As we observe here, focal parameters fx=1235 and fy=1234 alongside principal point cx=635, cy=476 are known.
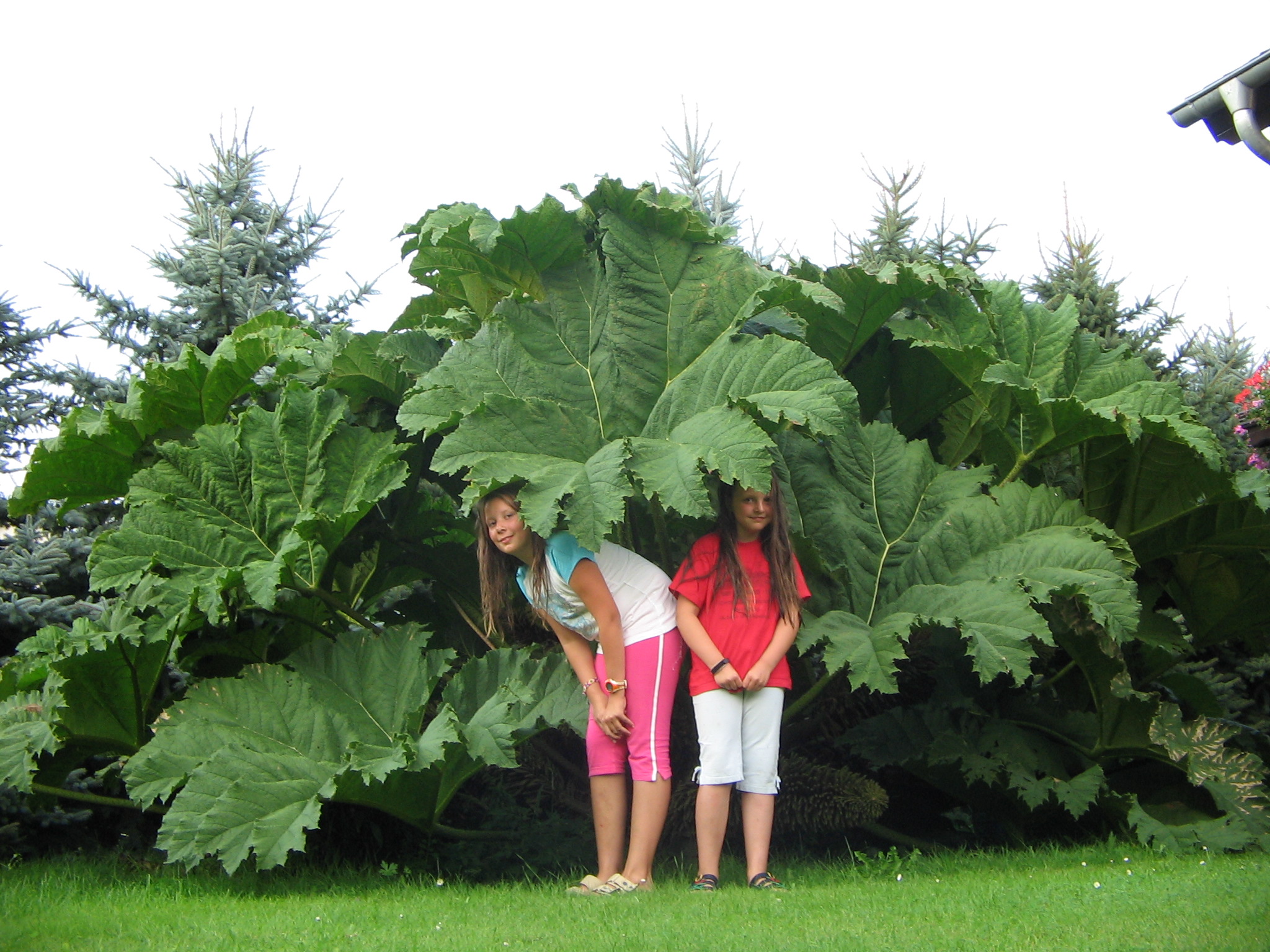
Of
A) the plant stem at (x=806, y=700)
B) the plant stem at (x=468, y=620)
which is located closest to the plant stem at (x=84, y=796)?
the plant stem at (x=468, y=620)

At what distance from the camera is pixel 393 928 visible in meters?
2.82

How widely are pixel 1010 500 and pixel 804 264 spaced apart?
0.98 metres

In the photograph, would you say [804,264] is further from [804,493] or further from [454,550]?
[454,550]

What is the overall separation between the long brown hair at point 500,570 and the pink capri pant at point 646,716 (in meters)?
0.29

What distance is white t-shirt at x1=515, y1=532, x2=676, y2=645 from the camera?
11.0 ft

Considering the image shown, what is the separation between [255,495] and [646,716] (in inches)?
56.7

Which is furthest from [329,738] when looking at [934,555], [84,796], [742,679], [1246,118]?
[1246,118]

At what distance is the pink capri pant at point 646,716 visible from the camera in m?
3.27

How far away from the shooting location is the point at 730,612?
3379 millimetres

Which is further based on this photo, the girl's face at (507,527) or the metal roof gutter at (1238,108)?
the metal roof gutter at (1238,108)

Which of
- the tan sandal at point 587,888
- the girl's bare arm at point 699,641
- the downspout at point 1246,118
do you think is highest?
the downspout at point 1246,118

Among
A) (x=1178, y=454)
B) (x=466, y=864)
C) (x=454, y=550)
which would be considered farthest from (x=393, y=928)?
(x=1178, y=454)

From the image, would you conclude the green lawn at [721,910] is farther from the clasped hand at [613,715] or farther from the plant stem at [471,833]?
the clasped hand at [613,715]

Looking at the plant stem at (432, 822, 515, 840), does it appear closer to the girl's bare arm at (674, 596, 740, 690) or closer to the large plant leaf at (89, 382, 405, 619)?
the large plant leaf at (89, 382, 405, 619)
